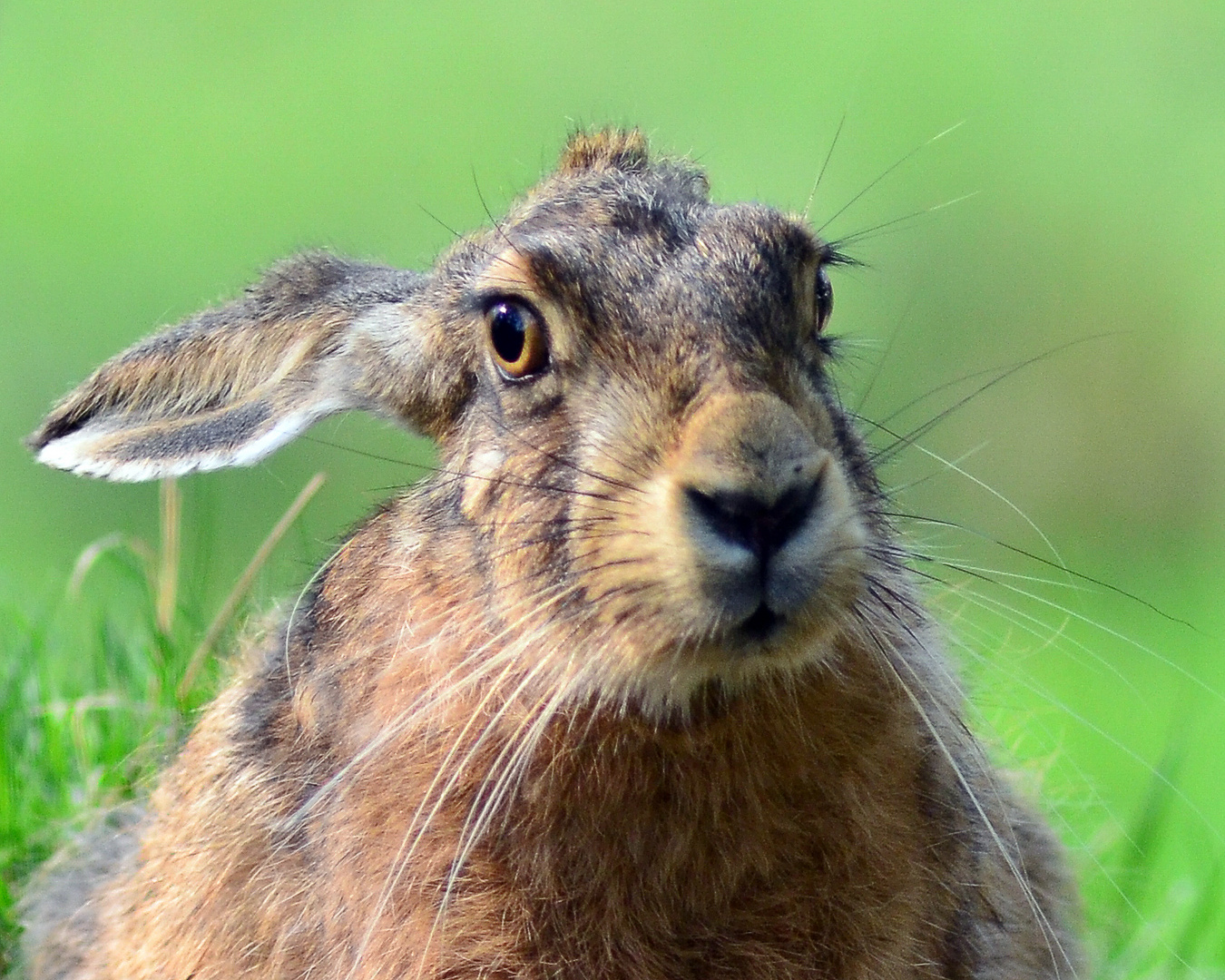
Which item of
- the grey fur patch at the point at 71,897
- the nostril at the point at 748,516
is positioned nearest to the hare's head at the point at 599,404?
the nostril at the point at 748,516

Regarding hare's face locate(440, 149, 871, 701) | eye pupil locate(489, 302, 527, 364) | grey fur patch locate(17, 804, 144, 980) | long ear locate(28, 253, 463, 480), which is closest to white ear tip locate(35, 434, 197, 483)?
long ear locate(28, 253, 463, 480)

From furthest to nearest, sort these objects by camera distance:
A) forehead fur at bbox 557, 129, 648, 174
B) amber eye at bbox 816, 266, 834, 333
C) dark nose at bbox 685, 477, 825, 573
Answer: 1. forehead fur at bbox 557, 129, 648, 174
2. amber eye at bbox 816, 266, 834, 333
3. dark nose at bbox 685, 477, 825, 573

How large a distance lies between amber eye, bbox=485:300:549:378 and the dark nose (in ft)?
1.83

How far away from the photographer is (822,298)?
313cm

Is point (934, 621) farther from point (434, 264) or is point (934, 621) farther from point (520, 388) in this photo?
point (434, 264)

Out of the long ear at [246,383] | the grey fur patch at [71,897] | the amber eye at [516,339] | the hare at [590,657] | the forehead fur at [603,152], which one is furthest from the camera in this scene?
the grey fur patch at [71,897]

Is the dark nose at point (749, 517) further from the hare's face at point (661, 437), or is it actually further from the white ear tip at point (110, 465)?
the white ear tip at point (110, 465)

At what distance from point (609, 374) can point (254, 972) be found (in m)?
1.36

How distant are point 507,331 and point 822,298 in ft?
2.02

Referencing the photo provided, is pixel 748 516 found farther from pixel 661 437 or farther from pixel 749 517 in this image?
pixel 661 437

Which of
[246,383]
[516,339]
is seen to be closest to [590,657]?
[516,339]

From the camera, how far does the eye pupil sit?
2918 mm

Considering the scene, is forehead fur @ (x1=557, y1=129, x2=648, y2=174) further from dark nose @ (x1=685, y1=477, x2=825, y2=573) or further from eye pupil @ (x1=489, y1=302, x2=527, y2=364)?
dark nose @ (x1=685, y1=477, x2=825, y2=573)

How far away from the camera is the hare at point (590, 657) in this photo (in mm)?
2561
